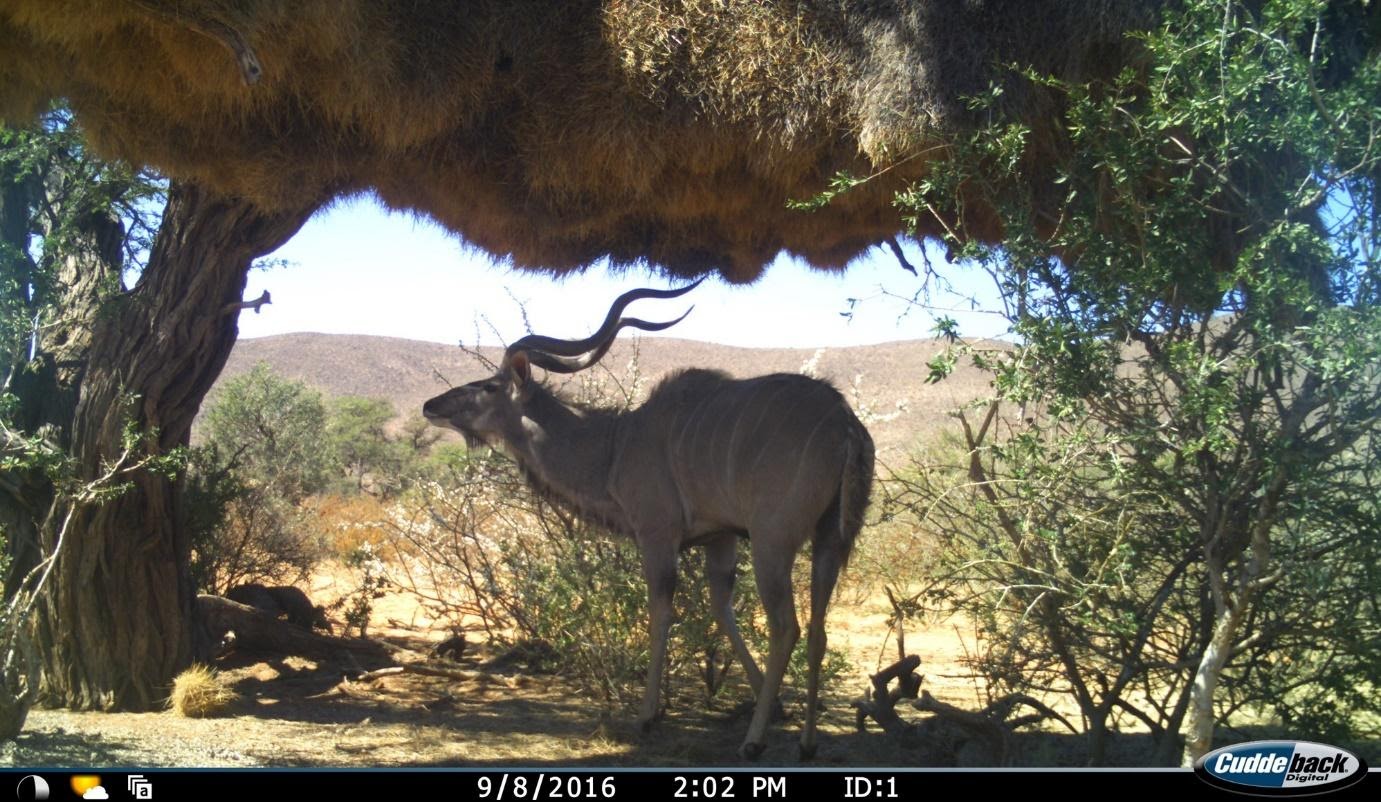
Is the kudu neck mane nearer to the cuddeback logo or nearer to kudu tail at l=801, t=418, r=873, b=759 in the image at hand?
kudu tail at l=801, t=418, r=873, b=759

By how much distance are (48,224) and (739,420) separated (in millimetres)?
4073

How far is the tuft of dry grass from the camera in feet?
18.7

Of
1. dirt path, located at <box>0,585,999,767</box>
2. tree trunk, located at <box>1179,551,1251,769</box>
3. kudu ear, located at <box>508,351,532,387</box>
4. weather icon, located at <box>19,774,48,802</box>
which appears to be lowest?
dirt path, located at <box>0,585,999,767</box>

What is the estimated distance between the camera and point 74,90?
176 inches

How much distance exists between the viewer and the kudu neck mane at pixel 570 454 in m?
6.24

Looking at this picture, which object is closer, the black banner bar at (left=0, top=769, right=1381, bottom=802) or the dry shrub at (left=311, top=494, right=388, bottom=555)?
the black banner bar at (left=0, top=769, right=1381, bottom=802)

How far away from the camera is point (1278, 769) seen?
3492 mm

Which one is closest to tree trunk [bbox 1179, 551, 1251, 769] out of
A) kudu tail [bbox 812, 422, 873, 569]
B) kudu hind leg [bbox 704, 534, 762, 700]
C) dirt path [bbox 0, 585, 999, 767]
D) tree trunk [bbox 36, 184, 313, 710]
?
dirt path [bbox 0, 585, 999, 767]

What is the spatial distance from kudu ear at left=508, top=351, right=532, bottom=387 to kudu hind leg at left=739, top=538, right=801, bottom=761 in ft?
6.54

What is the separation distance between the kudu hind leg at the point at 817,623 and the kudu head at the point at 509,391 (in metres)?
1.86

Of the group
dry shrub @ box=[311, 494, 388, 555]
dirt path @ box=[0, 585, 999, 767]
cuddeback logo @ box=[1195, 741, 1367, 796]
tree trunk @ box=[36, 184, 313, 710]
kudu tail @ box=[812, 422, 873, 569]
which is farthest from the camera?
dry shrub @ box=[311, 494, 388, 555]

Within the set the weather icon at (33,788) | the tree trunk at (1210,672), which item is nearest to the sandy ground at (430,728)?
the weather icon at (33,788)

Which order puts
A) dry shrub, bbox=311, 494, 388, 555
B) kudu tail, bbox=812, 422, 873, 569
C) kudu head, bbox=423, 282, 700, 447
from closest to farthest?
kudu tail, bbox=812, 422, 873, 569
kudu head, bbox=423, 282, 700, 447
dry shrub, bbox=311, 494, 388, 555

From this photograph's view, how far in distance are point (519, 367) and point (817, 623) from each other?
94.3 inches
